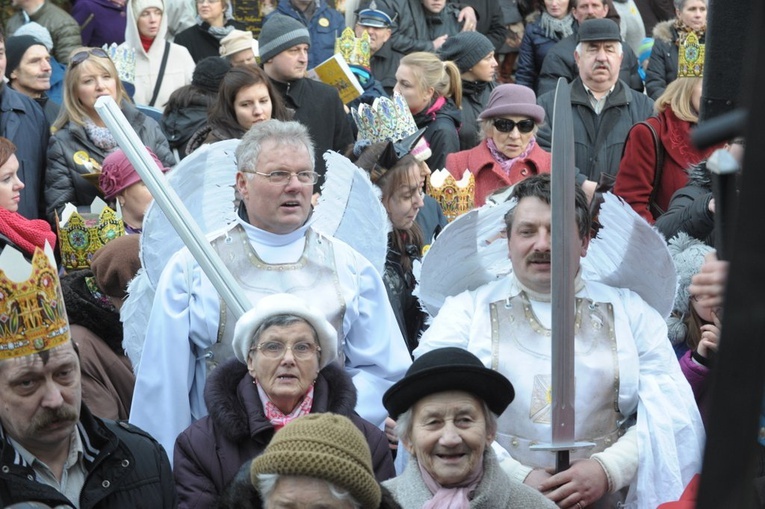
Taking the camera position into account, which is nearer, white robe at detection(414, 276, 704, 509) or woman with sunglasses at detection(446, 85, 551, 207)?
white robe at detection(414, 276, 704, 509)

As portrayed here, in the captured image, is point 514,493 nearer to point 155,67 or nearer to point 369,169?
point 369,169

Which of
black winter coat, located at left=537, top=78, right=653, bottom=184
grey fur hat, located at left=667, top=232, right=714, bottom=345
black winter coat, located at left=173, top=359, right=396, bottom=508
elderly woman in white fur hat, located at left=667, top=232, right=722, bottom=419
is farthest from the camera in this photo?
black winter coat, located at left=537, top=78, right=653, bottom=184

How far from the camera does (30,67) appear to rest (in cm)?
759

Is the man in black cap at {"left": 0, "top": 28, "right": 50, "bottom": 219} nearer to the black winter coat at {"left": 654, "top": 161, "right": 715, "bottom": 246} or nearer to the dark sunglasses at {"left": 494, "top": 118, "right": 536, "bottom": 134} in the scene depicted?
the dark sunglasses at {"left": 494, "top": 118, "right": 536, "bottom": 134}

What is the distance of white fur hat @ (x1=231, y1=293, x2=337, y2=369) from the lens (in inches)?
153

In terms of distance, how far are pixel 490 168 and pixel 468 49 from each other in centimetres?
202

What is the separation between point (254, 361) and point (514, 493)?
94 centimetres

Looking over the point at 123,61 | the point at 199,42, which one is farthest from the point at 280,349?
the point at 199,42

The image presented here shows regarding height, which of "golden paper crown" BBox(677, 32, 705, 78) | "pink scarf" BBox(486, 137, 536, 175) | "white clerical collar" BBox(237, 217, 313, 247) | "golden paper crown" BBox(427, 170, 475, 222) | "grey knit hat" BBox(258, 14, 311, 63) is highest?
"grey knit hat" BBox(258, 14, 311, 63)

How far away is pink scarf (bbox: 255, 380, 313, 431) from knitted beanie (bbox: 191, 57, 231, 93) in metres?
3.74

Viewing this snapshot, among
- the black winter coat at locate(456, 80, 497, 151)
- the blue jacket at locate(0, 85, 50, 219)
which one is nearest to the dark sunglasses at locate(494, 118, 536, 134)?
the black winter coat at locate(456, 80, 497, 151)

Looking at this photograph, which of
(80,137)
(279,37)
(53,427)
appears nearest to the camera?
(53,427)

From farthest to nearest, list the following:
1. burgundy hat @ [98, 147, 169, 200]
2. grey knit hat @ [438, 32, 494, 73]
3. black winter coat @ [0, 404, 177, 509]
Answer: grey knit hat @ [438, 32, 494, 73], burgundy hat @ [98, 147, 169, 200], black winter coat @ [0, 404, 177, 509]

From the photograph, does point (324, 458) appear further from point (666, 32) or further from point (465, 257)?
point (666, 32)
